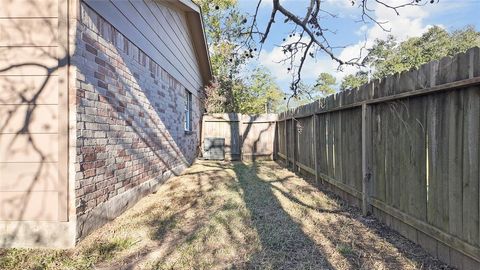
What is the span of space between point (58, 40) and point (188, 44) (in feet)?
23.1

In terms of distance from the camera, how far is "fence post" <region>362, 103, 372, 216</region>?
13.5 feet

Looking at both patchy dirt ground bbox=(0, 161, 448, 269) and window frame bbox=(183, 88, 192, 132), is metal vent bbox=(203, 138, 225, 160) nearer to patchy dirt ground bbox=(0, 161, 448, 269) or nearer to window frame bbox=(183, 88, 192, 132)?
window frame bbox=(183, 88, 192, 132)

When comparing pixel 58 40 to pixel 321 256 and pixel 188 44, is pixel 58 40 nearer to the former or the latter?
pixel 321 256

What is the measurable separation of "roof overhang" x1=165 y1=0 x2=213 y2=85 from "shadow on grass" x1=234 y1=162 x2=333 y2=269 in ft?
16.5

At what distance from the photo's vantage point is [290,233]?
3.57 meters

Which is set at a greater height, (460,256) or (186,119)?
(186,119)

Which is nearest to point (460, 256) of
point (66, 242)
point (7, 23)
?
point (66, 242)

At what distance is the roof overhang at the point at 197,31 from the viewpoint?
26.3 feet

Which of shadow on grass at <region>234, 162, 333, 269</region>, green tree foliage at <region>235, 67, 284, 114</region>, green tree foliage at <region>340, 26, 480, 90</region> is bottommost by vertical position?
shadow on grass at <region>234, 162, 333, 269</region>

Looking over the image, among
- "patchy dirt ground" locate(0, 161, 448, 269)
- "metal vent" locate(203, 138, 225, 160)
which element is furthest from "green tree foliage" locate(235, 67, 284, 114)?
"patchy dirt ground" locate(0, 161, 448, 269)

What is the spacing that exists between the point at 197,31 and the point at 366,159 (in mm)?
7591

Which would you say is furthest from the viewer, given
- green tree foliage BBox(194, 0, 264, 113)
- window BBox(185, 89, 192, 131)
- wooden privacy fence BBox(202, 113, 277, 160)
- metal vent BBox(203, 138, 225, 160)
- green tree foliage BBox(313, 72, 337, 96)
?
green tree foliage BBox(194, 0, 264, 113)

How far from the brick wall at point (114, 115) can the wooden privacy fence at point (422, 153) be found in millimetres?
3179

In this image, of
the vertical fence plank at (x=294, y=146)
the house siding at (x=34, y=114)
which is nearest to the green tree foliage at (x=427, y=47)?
the vertical fence plank at (x=294, y=146)
